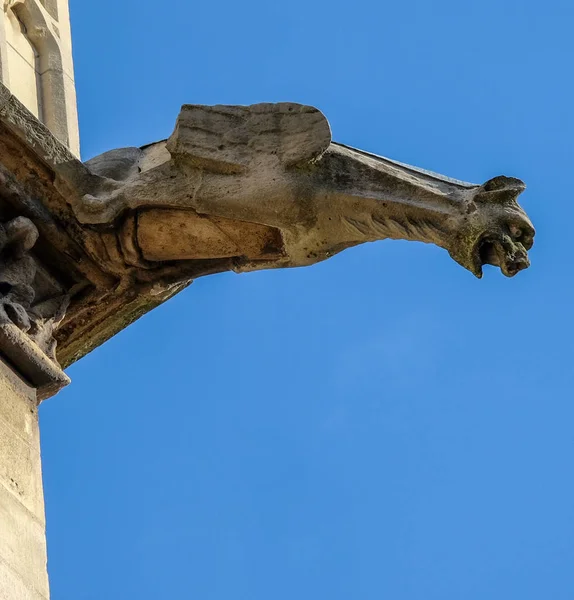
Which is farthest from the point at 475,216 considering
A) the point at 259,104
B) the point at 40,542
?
the point at 40,542

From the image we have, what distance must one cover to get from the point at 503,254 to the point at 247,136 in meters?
1.20

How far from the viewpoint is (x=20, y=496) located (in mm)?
6133

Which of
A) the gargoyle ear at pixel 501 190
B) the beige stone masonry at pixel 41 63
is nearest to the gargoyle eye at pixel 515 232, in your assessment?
the gargoyle ear at pixel 501 190

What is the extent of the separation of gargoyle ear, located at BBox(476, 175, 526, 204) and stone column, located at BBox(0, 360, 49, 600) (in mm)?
1933

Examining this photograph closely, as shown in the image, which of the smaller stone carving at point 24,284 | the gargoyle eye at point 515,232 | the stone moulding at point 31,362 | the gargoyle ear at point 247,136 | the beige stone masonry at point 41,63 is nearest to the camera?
the stone moulding at point 31,362

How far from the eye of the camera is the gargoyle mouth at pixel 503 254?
6566 millimetres

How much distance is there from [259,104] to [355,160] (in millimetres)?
519

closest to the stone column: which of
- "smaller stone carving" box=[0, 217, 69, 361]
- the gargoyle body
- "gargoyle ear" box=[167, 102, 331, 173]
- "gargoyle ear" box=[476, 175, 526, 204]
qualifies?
"smaller stone carving" box=[0, 217, 69, 361]

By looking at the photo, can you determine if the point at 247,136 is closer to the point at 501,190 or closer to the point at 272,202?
the point at 272,202

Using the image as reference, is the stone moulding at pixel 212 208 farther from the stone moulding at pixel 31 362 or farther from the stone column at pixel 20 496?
the stone column at pixel 20 496

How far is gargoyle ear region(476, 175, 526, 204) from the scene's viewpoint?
6660mm

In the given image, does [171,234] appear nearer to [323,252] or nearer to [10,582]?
[323,252]

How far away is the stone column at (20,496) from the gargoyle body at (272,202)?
3.09 ft

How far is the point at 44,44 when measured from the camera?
855cm
